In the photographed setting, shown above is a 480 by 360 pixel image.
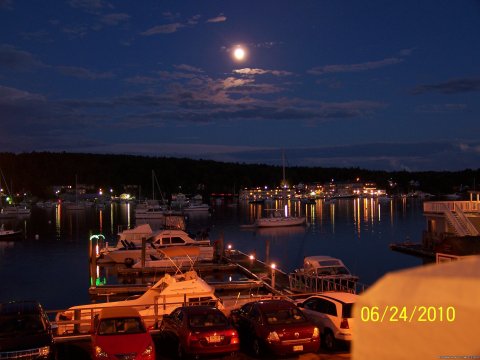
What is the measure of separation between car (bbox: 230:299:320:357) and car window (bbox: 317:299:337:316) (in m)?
1.03

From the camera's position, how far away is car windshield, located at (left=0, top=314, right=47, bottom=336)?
1331 cm

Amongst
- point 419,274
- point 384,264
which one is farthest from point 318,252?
point 419,274

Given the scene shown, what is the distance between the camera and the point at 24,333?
43.4 ft

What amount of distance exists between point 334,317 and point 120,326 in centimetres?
546

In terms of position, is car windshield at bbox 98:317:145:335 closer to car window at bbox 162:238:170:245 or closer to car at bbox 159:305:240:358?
car at bbox 159:305:240:358

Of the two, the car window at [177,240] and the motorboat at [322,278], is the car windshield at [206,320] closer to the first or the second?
the motorboat at [322,278]

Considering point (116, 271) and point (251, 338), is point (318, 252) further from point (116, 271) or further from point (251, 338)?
point (251, 338)

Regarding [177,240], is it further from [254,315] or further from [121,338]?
[121,338]

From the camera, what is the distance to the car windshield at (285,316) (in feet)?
44.8

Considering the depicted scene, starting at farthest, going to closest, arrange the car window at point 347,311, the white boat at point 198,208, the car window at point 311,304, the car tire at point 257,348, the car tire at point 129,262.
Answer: the white boat at point 198,208 → the car tire at point 129,262 → the car window at point 311,304 → the car window at point 347,311 → the car tire at point 257,348

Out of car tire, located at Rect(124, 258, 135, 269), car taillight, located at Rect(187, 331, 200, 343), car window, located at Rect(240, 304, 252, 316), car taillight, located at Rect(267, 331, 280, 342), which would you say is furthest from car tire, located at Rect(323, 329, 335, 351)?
car tire, located at Rect(124, 258, 135, 269)

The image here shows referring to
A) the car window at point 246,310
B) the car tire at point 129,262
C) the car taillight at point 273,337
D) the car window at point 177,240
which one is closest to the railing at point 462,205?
the car window at point 177,240

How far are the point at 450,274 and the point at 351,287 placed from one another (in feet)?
89.5

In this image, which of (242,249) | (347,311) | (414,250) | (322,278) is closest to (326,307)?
(347,311)
